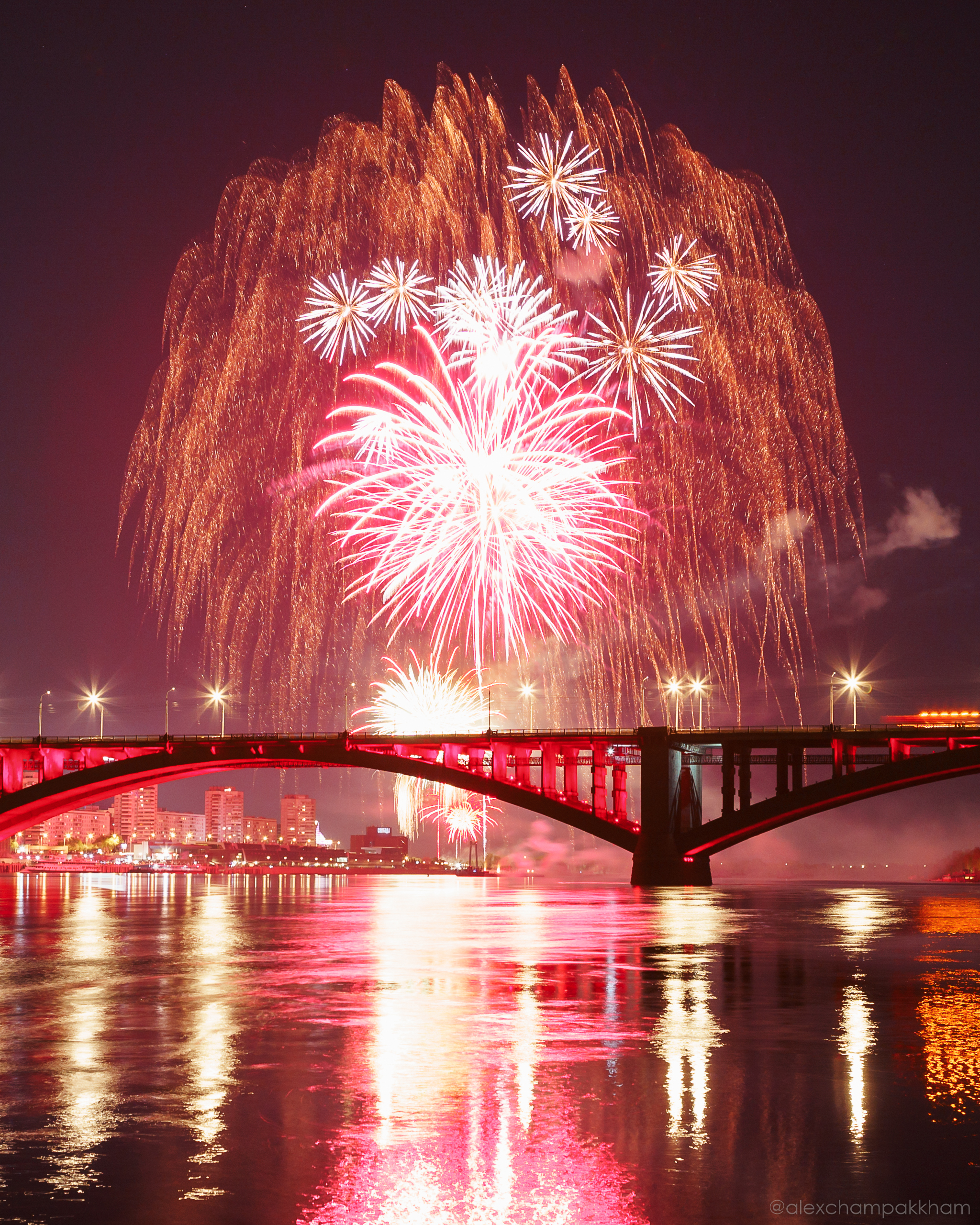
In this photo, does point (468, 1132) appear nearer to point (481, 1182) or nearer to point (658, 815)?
point (481, 1182)

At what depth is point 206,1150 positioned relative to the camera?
10.8m

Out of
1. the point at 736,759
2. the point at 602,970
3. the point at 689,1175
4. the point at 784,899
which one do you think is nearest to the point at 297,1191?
the point at 689,1175

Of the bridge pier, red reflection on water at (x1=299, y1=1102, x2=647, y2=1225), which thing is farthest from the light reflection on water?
the bridge pier

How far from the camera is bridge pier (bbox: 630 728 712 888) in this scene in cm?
10012

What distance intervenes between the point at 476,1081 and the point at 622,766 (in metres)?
91.9

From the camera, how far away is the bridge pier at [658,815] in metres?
100

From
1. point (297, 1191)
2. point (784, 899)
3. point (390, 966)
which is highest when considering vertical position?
point (297, 1191)

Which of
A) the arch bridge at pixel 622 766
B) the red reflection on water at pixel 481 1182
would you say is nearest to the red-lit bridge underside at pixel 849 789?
the arch bridge at pixel 622 766

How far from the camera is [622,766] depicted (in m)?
105

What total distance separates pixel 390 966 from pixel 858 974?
10.6 m

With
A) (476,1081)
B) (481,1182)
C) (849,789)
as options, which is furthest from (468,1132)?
(849,789)

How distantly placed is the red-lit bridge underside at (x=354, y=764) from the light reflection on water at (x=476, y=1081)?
69.2 m

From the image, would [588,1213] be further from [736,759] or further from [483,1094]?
[736,759]

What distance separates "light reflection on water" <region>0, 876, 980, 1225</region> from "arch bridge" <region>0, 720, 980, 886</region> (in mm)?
→ 63066
